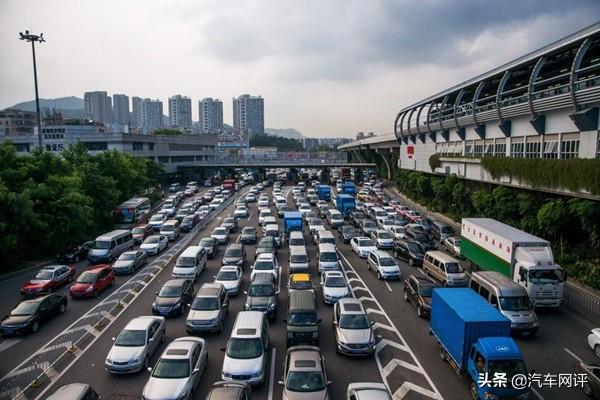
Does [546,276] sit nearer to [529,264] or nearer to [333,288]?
[529,264]

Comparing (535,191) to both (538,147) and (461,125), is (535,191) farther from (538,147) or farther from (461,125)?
(461,125)

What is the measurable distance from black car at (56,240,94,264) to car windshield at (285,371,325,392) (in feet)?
79.2

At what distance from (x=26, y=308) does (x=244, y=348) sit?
435 inches

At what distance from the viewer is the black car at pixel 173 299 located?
1919 cm

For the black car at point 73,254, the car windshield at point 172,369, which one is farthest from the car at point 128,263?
the car windshield at point 172,369

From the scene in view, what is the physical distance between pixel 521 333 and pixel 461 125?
33590 mm

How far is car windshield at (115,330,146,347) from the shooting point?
14.6 m

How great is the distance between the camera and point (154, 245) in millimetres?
32406

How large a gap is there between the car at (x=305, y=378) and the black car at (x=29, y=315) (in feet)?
39.1

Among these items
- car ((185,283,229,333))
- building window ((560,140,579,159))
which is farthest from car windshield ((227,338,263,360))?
building window ((560,140,579,159))

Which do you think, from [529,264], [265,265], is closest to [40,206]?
[265,265]

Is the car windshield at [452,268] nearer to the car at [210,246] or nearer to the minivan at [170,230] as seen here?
the car at [210,246]

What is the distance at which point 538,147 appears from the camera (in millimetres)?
32594

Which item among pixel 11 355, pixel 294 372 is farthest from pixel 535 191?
pixel 11 355
